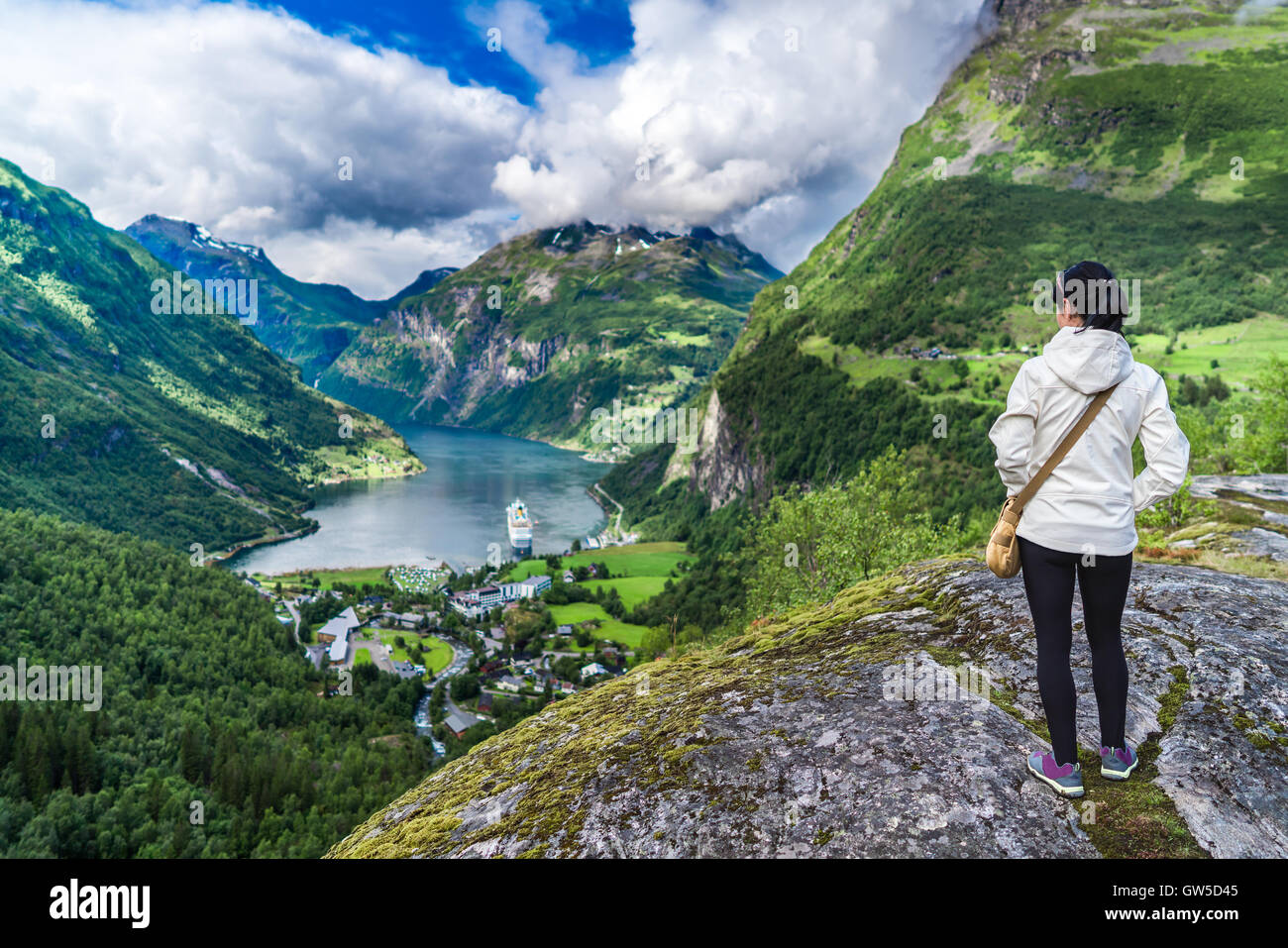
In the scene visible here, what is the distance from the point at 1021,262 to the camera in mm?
147625

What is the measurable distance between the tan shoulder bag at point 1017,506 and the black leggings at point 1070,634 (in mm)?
112

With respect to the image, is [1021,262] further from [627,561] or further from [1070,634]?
[1070,634]

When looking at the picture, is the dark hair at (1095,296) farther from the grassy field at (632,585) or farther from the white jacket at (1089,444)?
the grassy field at (632,585)

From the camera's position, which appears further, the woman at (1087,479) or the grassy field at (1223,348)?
the grassy field at (1223,348)

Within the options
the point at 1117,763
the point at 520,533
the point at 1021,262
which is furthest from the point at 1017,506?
the point at 1021,262

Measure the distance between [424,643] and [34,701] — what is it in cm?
4110

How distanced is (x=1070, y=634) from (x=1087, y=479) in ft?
3.26

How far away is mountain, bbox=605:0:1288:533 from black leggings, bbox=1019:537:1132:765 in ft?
276

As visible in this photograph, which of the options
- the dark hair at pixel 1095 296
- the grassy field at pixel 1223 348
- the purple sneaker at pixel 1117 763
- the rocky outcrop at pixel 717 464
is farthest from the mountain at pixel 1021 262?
the purple sneaker at pixel 1117 763

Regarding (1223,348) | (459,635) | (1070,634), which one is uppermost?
(1223,348)

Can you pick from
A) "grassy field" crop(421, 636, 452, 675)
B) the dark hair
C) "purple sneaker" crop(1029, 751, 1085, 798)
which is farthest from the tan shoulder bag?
"grassy field" crop(421, 636, 452, 675)

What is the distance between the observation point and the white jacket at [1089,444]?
404 centimetres
